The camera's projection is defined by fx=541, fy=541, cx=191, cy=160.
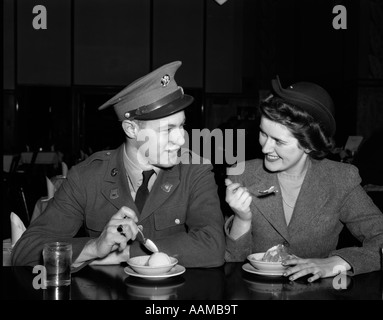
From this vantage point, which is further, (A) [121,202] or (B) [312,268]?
(A) [121,202]

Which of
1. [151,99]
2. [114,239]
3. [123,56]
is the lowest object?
[114,239]

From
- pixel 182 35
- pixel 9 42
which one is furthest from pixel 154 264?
pixel 9 42

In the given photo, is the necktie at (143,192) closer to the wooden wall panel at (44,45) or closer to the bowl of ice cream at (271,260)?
the bowl of ice cream at (271,260)

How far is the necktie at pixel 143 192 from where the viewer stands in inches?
85.9

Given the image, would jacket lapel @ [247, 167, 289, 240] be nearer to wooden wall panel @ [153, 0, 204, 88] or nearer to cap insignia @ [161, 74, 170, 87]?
cap insignia @ [161, 74, 170, 87]

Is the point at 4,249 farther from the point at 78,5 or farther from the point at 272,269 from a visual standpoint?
the point at 78,5

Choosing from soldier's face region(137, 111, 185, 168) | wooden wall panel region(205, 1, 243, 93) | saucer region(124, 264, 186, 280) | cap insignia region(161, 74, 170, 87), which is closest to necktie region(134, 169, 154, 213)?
soldier's face region(137, 111, 185, 168)

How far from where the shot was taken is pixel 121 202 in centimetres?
216

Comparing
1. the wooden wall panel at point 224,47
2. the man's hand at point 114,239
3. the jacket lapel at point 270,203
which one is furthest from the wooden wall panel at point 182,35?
the man's hand at point 114,239

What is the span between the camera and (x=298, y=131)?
7.03 feet

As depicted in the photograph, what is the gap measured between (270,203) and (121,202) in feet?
2.03

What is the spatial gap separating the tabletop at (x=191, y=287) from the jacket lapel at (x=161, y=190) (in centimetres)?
37

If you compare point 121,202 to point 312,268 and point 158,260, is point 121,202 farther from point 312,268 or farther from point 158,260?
point 312,268

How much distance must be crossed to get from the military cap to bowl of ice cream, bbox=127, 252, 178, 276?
0.55 meters
